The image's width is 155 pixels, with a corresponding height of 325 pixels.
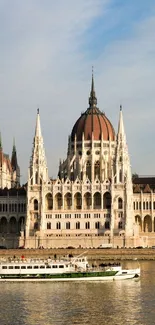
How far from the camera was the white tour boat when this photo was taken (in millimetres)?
93062

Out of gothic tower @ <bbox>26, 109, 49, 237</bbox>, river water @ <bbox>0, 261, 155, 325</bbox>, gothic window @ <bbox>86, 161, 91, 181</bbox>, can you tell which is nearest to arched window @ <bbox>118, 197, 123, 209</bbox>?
gothic tower @ <bbox>26, 109, 49, 237</bbox>

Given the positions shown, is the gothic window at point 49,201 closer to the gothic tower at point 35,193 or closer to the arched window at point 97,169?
the gothic tower at point 35,193

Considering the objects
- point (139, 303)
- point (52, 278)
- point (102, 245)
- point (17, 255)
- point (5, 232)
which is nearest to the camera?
point (139, 303)

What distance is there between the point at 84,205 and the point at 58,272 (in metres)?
61.9

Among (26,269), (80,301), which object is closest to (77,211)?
(26,269)

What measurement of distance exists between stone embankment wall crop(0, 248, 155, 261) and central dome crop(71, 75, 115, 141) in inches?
1532

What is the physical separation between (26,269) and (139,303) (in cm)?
2504

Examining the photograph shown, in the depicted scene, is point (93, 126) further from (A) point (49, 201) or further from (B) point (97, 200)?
(A) point (49, 201)

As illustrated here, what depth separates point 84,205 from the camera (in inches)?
6132

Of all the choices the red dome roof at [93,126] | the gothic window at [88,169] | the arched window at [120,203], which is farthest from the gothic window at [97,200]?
the red dome roof at [93,126]

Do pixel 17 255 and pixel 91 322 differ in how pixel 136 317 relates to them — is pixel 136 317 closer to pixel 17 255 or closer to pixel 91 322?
pixel 91 322

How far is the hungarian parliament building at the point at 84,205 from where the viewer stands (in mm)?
153012

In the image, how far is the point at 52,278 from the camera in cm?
9331

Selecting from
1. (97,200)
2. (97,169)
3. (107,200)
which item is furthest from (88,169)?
(107,200)
